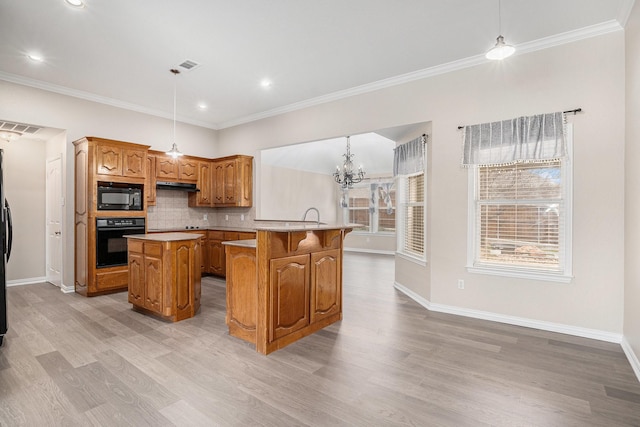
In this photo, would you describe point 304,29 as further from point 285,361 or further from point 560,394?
point 560,394

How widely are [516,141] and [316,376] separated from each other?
3254 millimetres

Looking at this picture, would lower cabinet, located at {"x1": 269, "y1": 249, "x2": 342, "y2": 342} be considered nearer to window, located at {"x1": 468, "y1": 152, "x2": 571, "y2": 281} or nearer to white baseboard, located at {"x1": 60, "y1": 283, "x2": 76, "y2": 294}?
window, located at {"x1": 468, "y1": 152, "x2": 571, "y2": 281}

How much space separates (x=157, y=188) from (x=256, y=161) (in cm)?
194

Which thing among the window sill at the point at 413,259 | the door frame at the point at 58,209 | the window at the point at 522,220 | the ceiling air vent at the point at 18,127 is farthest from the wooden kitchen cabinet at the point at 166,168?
the window at the point at 522,220

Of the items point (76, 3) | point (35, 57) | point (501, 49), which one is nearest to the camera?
point (501, 49)

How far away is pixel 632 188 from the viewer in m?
2.82

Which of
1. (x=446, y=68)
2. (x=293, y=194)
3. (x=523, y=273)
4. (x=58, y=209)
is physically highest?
(x=446, y=68)

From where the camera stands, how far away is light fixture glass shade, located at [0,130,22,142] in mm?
5051

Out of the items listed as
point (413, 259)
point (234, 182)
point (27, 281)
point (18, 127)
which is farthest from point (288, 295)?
point (27, 281)

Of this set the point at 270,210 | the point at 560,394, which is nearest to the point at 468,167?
the point at 560,394

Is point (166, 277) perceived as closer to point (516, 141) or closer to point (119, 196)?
point (119, 196)

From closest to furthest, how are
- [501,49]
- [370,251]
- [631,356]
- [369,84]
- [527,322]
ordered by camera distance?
1. [501,49]
2. [631,356]
3. [527,322]
4. [369,84]
5. [370,251]

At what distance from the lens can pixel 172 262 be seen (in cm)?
365

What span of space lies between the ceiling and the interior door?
1.42 m
